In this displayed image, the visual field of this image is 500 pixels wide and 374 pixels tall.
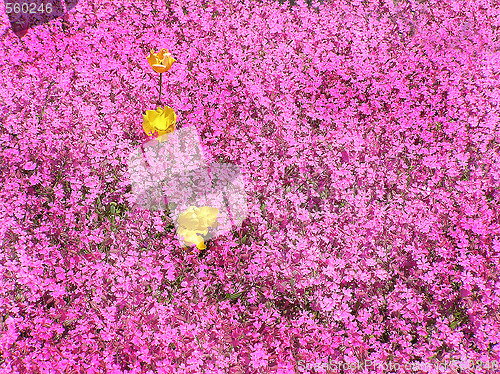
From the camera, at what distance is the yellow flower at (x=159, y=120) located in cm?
425

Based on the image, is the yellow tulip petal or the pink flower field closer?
the pink flower field

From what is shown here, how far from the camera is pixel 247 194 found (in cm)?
419

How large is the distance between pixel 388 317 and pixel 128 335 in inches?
85.1

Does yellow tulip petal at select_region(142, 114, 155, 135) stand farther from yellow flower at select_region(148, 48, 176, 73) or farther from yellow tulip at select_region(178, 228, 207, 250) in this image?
yellow tulip at select_region(178, 228, 207, 250)

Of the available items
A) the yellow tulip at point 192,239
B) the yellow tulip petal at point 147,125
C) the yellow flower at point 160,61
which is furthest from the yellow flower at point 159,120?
the yellow tulip at point 192,239

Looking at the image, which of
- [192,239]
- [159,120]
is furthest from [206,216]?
[159,120]

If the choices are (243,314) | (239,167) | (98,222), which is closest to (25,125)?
(98,222)

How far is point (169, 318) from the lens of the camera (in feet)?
10.8

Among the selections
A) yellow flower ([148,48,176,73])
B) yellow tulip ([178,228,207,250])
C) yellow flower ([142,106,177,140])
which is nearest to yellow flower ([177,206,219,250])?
yellow tulip ([178,228,207,250])

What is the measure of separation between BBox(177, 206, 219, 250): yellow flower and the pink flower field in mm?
18

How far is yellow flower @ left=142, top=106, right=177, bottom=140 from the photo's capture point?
4.25 meters

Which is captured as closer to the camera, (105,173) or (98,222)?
(98,222)

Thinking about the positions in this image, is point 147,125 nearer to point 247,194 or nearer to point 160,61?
point 160,61

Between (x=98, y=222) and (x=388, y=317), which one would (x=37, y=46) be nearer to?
(x=98, y=222)
